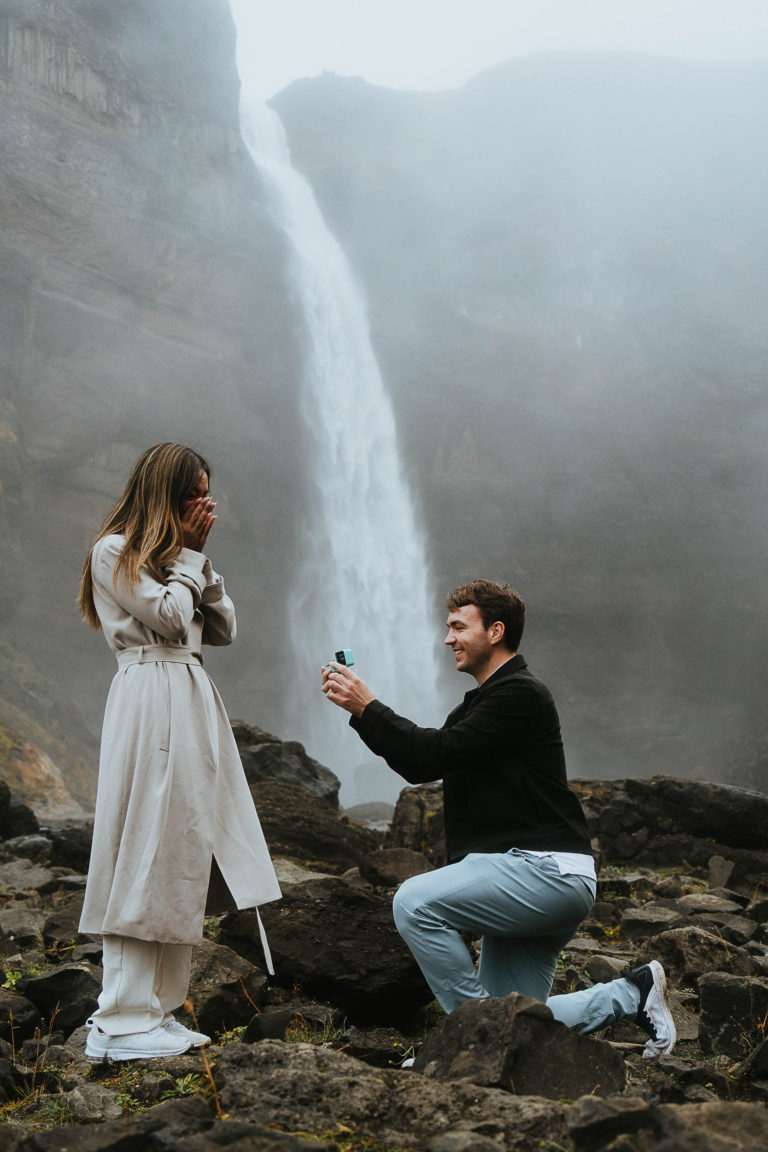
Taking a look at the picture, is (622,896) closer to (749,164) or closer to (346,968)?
(346,968)

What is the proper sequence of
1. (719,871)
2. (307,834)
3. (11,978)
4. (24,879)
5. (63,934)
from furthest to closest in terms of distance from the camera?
(719,871) → (307,834) → (24,879) → (63,934) → (11,978)

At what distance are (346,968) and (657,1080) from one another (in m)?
1.81

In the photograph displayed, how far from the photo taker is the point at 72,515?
31500mm

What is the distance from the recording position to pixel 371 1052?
12.4 feet

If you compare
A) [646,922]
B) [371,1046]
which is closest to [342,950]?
[371,1046]

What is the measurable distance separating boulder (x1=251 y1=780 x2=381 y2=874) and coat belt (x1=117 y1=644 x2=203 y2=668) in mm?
5777

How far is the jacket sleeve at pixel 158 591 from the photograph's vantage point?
3.66m

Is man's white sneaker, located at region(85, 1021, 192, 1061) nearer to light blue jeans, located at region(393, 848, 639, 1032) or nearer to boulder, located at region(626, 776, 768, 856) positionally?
light blue jeans, located at region(393, 848, 639, 1032)

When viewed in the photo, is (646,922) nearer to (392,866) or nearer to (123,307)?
(392,866)

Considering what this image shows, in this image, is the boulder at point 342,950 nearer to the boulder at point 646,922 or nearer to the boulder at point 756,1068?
the boulder at point 756,1068

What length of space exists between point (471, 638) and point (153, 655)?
126 centimetres

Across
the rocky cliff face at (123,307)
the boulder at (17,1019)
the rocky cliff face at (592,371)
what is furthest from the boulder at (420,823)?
the rocky cliff face at (592,371)

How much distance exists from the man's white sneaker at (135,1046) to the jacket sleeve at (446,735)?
4.05 ft

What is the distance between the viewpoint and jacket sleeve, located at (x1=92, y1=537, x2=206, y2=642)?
3.66 m
